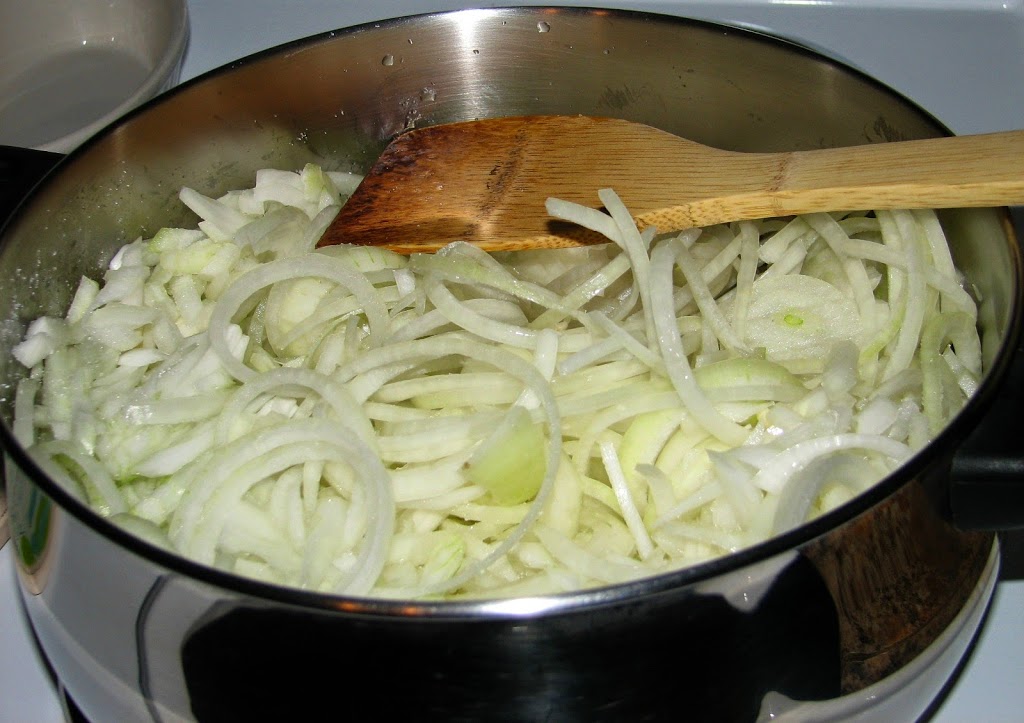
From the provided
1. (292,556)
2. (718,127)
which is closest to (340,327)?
(292,556)

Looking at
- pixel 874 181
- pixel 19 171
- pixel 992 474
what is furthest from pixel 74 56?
pixel 992 474

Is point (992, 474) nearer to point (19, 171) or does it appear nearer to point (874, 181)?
point (874, 181)

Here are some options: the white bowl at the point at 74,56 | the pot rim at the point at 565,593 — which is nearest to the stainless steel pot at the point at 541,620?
the pot rim at the point at 565,593

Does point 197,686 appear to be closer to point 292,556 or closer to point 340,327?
point 292,556

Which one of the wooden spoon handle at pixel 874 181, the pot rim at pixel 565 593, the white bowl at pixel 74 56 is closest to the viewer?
the pot rim at pixel 565 593

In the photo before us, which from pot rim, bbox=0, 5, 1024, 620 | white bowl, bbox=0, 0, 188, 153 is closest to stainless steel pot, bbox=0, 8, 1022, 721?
pot rim, bbox=0, 5, 1024, 620

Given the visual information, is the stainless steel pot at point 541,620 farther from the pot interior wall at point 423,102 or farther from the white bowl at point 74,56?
the white bowl at point 74,56
